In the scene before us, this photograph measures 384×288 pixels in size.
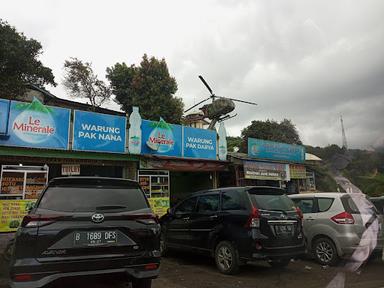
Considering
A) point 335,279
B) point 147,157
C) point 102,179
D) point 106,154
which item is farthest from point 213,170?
point 102,179

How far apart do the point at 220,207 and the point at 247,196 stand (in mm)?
780

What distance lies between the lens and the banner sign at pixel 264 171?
15266 millimetres

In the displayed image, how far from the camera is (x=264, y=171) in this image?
16047mm

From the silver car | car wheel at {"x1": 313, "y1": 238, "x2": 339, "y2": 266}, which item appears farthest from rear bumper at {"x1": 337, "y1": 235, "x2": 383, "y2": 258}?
car wheel at {"x1": 313, "y1": 238, "x2": 339, "y2": 266}

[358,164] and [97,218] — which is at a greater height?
[358,164]

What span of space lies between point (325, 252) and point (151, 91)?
1059 inches

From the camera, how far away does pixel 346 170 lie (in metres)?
9.43

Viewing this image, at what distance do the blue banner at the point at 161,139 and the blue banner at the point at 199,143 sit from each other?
1.20 feet

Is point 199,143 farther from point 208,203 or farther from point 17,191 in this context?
point 17,191

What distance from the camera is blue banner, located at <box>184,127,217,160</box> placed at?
14266 mm

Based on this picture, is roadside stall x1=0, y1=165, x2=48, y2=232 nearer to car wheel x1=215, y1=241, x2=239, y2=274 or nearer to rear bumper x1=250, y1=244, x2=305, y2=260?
car wheel x1=215, y1=241, x2=239, y2=274

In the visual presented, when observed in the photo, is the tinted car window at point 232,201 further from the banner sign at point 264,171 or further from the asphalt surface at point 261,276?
the banner sign at point 264,171

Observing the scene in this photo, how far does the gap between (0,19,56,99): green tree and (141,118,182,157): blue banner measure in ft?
38.0

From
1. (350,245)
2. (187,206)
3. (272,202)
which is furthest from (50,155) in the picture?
(350,245)
